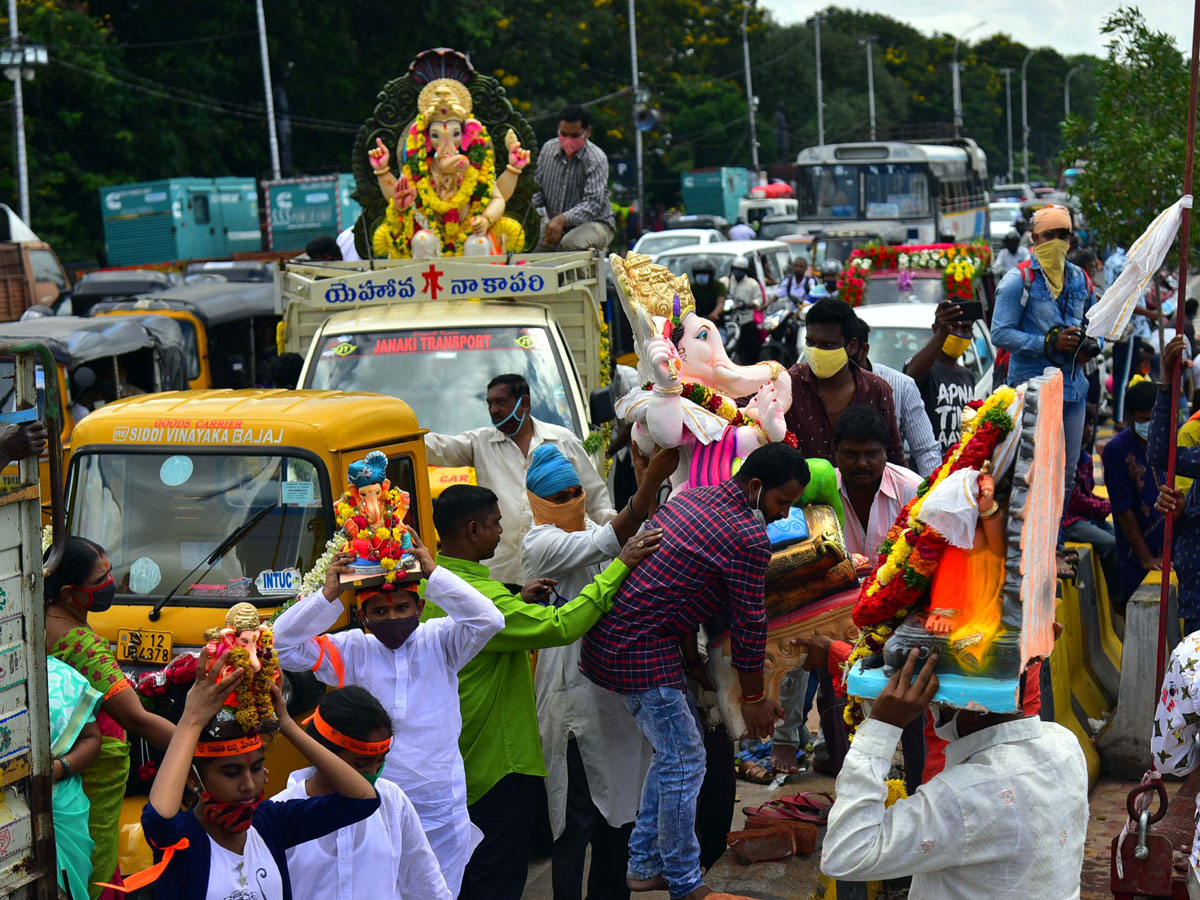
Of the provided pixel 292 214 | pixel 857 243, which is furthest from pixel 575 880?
pixel 292 214

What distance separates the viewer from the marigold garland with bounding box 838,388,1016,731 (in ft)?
11.3

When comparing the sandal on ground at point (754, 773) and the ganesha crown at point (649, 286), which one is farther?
the sandal on ground at point (754, 773)

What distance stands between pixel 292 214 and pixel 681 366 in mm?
28716

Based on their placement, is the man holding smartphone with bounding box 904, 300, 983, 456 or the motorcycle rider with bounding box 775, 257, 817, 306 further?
the motorcycle rider with bounding box 775, 257, 817, 306

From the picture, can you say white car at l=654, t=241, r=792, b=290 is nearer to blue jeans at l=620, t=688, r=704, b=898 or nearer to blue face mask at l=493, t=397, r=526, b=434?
blue face mask at l=493, t=397, r=526, b=434

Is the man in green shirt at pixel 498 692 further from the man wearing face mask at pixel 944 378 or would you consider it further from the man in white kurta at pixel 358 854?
the man wearing face mask at pixel 944 378

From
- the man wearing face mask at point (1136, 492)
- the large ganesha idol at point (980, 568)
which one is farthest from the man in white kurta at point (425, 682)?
the man wearing face mask at point (1136, 492)

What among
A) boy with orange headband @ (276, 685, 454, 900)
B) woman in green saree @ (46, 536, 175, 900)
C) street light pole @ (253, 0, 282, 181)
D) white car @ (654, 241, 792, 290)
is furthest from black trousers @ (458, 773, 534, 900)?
street light pole @ (253, 0, 282, 181)

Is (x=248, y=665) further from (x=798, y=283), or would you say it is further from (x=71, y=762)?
(x=798, y=283)

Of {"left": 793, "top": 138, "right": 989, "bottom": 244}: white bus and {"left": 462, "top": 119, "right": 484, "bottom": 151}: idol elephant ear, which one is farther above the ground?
{"left": 793, "top": 138, "right": 989, "bottom": 244}: white bus

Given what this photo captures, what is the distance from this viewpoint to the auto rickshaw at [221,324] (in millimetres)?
16078

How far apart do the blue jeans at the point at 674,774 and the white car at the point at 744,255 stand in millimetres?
16299

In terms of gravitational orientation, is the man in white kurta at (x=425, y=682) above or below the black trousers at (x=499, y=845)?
above

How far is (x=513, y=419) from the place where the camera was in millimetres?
7223
